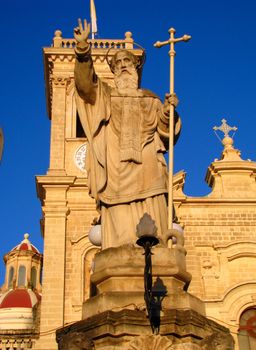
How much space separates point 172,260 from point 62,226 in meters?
15.2

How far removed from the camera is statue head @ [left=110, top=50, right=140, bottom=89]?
6.53 m

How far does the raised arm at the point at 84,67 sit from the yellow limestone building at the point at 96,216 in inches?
519

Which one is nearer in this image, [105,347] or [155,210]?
[105,347]

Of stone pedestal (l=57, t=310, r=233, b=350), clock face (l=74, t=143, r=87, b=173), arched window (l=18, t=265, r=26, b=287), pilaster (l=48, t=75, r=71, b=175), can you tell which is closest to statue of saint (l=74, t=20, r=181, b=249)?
stone pedestal (l=57, t=310, r=233, b=350)

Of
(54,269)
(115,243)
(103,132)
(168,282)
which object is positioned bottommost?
(168,282)

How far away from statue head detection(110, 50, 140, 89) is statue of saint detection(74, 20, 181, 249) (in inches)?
0.7

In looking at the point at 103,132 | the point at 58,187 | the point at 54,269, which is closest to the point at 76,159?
the point at 58,187

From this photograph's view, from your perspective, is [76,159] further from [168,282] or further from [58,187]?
[168,282]

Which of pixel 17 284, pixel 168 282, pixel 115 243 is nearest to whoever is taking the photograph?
pixel 168 282

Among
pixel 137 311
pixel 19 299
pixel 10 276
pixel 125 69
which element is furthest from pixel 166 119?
pixel 10 276

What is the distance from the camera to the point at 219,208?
71.0 feet

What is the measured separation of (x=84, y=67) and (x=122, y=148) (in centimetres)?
89

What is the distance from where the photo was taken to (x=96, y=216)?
19.1m

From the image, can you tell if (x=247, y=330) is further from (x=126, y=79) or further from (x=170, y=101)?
(x=170, y=101)
